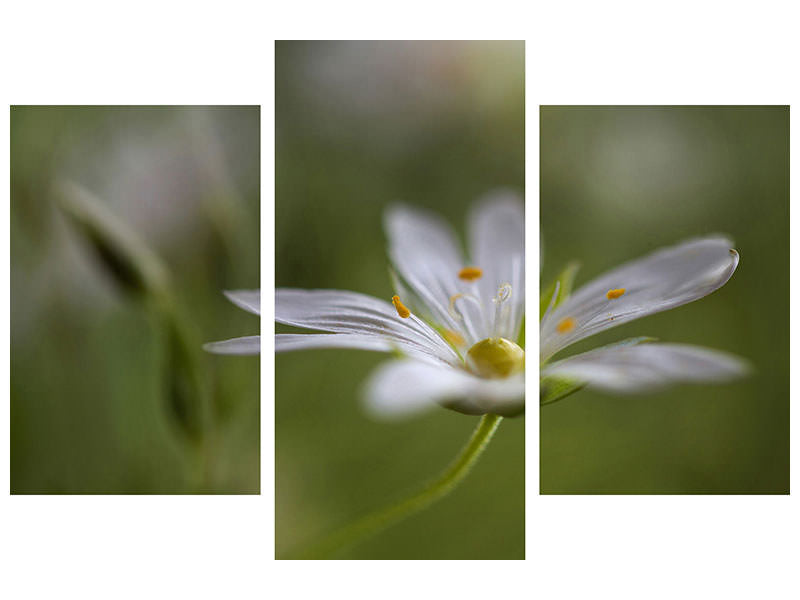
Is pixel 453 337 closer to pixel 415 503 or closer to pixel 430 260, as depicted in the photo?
Result: pixel 430 260

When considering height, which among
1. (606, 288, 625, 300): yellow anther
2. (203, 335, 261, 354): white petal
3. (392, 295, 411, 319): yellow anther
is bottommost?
(203, 335, 261, 354): white petal

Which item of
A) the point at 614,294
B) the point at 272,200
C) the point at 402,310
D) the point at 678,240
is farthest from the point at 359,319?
the point at 678,240

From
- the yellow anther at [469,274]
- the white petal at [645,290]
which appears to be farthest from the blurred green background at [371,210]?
the white petal at [645,290]

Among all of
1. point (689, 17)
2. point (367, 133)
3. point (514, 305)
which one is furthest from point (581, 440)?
point (689, 17)

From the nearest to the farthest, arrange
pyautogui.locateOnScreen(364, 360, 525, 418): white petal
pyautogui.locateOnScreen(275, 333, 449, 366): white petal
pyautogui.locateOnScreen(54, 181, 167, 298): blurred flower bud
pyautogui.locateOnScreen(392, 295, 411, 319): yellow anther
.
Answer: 1. pyautogui.locateOnScreen(364, 360, 525, 418): white petal
2. pyautogui.locateOnScreen(275, 333, 449, 366): white petal
3. pyautogui.locateOnScreen(392, 295, 411, 319): yellow anther
4. pyautogui.locateOnScreen(54, 181, 167, 298): blurred flower bud

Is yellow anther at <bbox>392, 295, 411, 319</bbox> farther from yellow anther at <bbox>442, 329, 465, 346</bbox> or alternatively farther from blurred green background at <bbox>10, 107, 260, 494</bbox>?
blurred green background at <bbox>10, 107, 260, 494</bbox>

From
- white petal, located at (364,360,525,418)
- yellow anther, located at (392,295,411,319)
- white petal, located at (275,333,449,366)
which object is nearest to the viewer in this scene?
white petal, located at (364,360,525,418)

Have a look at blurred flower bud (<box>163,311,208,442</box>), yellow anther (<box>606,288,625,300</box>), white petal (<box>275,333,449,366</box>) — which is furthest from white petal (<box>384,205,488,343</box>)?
blurred flower bud (<box>163,311,208,442</box>)
